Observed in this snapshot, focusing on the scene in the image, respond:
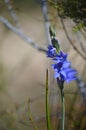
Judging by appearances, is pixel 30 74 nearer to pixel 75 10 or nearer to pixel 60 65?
pixel 75 10

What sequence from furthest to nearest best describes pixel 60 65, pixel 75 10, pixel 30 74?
1. pixel 30 74
2. pixel 75 10
3. pixel 60 65

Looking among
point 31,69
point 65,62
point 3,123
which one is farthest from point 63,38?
point 65,62

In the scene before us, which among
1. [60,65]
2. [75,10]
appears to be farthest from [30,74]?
[60,65]

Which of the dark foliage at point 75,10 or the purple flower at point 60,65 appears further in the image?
the dark foliage at point 75,10

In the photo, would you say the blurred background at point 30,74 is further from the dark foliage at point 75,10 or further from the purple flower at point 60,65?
the purple flower at point 60,65

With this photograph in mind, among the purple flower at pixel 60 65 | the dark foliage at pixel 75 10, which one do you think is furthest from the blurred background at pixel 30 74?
the purple flower at pixel 60 65

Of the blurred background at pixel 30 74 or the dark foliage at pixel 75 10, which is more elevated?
the dark foliage at pixel 75 10

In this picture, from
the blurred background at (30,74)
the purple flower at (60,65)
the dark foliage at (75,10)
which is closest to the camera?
the purple flower at (60,65)

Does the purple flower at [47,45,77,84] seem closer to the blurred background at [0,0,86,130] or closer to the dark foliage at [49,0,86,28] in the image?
the dark foliage at [49,0,86,28]
